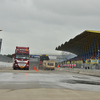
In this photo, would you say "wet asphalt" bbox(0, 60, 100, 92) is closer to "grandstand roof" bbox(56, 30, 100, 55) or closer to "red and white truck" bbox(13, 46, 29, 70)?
"red and white truck" bbox(13, 46, 29, 70)

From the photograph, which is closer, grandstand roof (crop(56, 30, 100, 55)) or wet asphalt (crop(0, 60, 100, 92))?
wet asphalt (crop(0, 60, 100, 92))

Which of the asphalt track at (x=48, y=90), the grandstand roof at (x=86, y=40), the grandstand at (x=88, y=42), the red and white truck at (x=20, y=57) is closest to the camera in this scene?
the asphalt track at (x=48, y=90)

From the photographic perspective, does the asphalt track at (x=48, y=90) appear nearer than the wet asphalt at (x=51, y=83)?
Yes

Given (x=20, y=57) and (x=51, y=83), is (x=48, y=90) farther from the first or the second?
(x=20, y=57)

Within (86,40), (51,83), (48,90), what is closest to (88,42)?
(86,40)

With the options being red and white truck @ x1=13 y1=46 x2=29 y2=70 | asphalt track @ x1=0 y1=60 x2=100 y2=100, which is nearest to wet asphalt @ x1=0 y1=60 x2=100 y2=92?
asphalt track @ x1=0 y1=60 x2=100 y2=100

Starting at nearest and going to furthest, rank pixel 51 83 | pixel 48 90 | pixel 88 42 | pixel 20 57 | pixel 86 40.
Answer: pixel 48 90, pixel 51 83, pixel 20 57, pixel 86 40, pixel 88 42

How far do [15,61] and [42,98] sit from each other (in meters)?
30.1

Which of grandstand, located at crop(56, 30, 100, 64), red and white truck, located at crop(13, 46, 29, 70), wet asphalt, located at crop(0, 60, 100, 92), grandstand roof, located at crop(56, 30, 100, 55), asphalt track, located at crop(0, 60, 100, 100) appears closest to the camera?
asphalt track, located at crop(0, 60, 100, 100)


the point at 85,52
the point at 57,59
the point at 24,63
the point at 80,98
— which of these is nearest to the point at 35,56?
the point at 57,59

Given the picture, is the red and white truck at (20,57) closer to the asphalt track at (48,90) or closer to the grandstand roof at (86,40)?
the asphalt track at (48,90)

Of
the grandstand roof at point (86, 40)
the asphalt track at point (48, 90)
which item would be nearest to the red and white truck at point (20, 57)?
the asphalt track at point (48, 90)

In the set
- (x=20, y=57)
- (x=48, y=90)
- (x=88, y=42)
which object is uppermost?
(x=88, y=42)

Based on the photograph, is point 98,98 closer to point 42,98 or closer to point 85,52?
point 42,98
